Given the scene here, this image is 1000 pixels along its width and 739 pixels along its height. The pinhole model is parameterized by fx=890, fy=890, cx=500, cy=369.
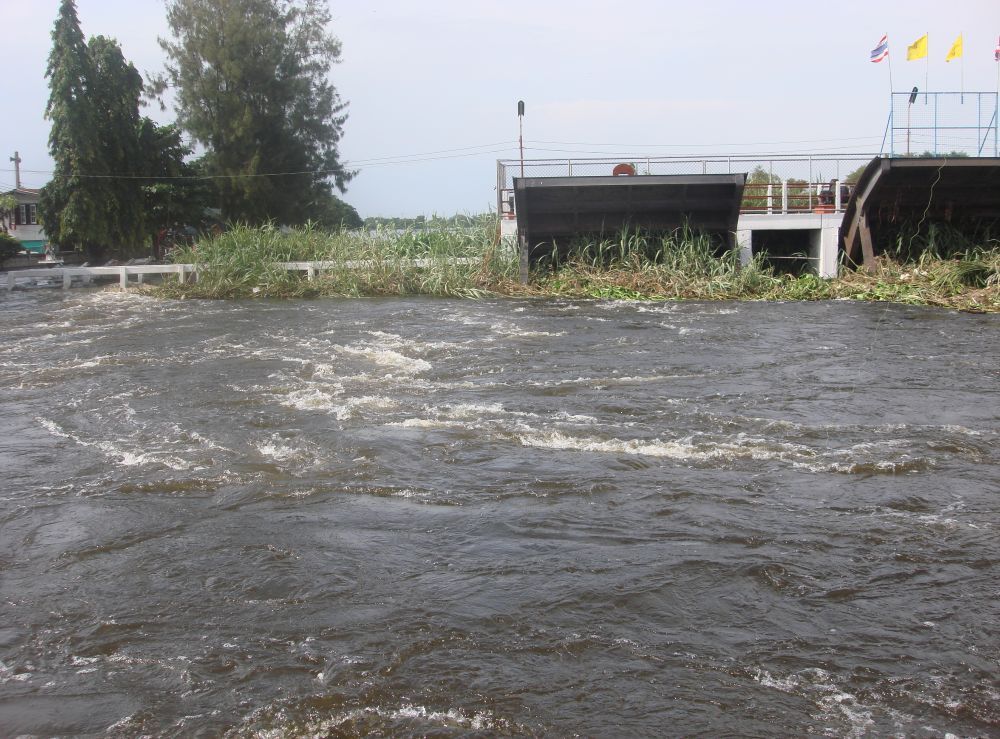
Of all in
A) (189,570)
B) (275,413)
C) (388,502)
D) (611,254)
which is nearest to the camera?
(189,570)

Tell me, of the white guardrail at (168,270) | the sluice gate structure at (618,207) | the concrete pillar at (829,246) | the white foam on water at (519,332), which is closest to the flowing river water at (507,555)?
the white foam on water at (519,332)

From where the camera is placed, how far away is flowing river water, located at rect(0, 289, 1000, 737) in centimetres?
364

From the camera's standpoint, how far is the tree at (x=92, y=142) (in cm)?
3459

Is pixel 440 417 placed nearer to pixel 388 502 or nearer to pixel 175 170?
pixel 388 502

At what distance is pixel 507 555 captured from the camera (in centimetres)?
504

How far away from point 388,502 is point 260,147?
129 ft

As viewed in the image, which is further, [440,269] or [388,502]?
[440,269]

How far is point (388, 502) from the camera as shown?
19.8 feet

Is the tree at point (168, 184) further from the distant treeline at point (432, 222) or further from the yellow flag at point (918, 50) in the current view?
the yellow flag at point (918, 50)

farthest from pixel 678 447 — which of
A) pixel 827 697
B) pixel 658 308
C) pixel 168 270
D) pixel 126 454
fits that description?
pixel 168 270

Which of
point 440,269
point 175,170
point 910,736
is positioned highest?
point 175,170

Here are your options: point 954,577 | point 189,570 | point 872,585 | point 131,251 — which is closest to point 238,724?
point 189,570

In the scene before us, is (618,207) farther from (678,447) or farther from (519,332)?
(678,447)

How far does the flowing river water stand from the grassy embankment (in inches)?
355
